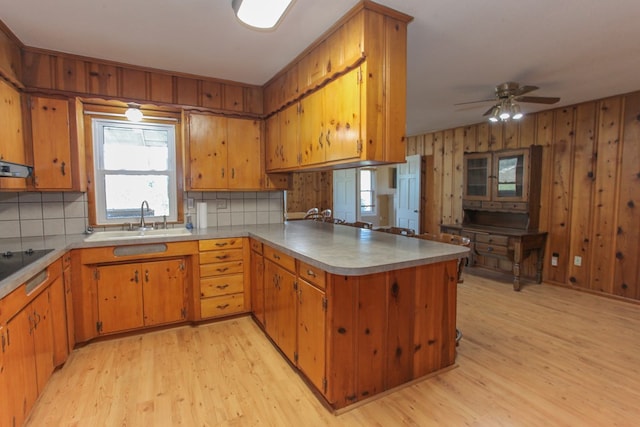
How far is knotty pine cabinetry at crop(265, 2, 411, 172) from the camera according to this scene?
1.96m

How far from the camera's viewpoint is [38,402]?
1951 mm

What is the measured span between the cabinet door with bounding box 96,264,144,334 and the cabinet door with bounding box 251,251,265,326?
95cm

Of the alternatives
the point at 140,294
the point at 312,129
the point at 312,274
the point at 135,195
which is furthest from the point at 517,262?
the point at 135,195

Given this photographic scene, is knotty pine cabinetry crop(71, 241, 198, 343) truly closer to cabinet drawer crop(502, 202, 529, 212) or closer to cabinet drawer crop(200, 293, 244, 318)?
cabinet drawer crop(200, 293, 244, 318)

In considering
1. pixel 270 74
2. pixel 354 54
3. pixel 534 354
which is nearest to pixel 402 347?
pixel 534 354

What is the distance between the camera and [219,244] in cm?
303

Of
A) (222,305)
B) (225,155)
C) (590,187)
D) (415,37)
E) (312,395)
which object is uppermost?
(415,37)

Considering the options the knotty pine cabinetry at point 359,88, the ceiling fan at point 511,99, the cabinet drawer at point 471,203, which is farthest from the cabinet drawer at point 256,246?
the cabinet drawer at point 471,203

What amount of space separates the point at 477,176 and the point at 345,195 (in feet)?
10.3

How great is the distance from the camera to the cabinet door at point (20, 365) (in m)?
1.54

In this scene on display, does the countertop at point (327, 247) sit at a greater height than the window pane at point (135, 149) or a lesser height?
lesser

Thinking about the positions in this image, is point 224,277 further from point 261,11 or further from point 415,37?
point 415,37

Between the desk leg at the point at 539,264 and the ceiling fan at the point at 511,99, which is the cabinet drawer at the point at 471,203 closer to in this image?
the desk leg at the point at 539,264

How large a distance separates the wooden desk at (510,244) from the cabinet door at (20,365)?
461cm
